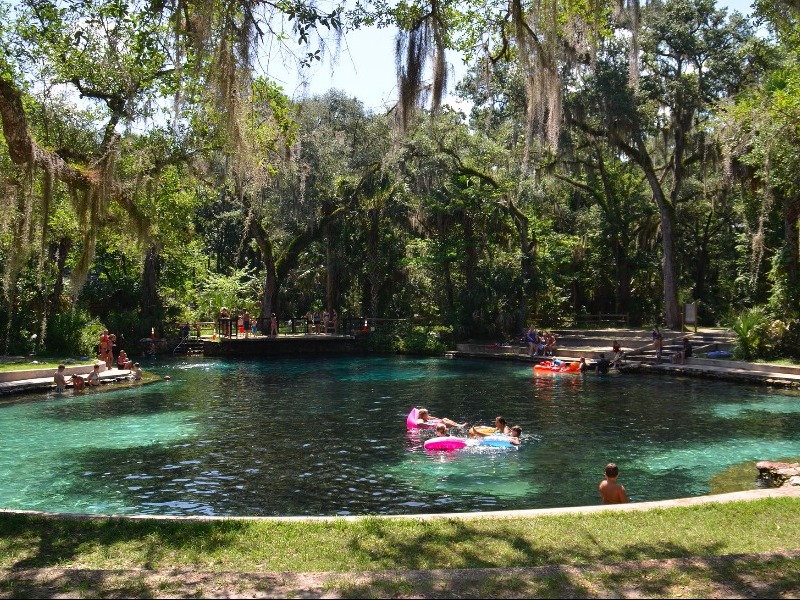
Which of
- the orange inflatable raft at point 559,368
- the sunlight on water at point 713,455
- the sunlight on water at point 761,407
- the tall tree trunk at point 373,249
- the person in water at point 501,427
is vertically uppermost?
the tall tree trunk at point 373,249

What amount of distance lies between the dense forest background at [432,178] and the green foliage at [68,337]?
99 mm

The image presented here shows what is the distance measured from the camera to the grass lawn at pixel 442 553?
5.71 metres

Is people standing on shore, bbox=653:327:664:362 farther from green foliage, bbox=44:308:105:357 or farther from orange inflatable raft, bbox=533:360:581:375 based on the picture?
green foliage, bbox=44:308:105:357

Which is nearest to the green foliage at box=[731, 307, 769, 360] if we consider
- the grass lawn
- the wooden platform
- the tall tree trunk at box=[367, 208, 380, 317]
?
the grass lawn

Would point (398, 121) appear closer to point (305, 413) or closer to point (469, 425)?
point (469, 425)

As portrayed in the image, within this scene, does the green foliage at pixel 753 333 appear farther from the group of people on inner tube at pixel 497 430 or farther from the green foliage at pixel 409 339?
the green foliage at pixel 409 339

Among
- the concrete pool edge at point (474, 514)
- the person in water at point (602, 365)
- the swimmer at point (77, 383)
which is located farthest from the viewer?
the person in water at point (602, 365)

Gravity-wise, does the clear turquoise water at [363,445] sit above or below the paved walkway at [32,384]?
below

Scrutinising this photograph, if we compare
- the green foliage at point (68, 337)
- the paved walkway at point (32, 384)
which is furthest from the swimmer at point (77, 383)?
the green foliage at point (68, 337)

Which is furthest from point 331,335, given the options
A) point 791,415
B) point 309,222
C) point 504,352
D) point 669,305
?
point 791,415

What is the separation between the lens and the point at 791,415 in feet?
60.2

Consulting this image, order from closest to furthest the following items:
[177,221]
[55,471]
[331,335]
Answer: [55,471], [177,221], [331,335]

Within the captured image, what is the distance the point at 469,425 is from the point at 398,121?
792cm

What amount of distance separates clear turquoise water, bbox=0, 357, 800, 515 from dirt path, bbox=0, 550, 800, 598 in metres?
4.64
